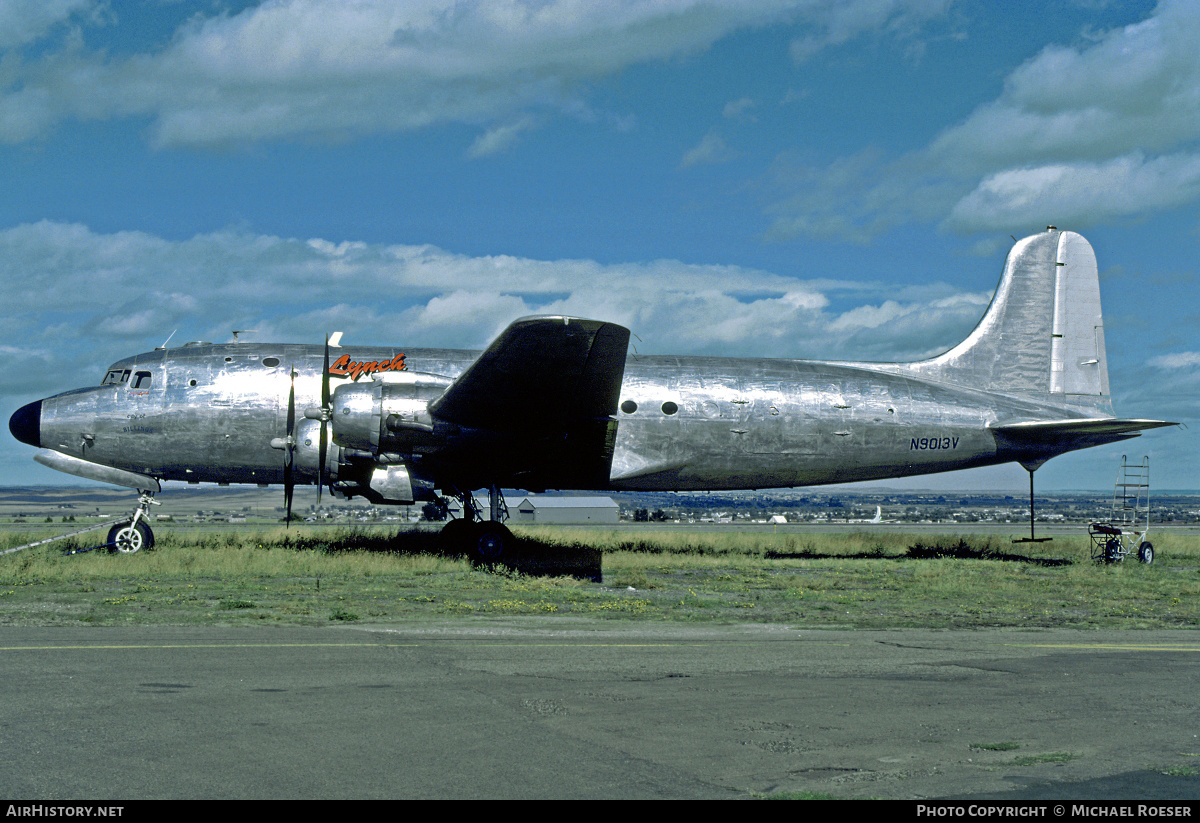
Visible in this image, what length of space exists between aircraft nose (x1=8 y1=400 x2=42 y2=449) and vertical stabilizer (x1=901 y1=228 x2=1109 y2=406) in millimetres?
22143

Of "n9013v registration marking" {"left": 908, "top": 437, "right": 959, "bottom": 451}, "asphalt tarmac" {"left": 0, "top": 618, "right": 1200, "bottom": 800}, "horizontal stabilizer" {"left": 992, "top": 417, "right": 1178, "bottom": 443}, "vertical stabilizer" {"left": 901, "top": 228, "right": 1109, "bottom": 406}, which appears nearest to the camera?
"asphalt tarmac" {"left": 0, "top": 618, "right": 1200, "bottom": 800}

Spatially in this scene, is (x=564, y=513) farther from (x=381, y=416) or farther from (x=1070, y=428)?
(x=381, y=416)

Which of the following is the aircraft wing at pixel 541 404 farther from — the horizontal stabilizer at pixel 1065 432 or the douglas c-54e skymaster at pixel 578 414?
the horizontal stabilizer at pixel 1065 432

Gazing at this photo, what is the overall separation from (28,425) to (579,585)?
539 inches

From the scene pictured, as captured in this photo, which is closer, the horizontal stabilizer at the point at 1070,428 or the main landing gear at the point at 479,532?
the main landing gear at the point at 479,532

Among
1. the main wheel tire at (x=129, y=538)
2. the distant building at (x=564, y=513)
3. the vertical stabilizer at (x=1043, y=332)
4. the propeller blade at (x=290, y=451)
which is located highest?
the vertical stabilizer at (x=1043, y=332)

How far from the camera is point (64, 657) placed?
9.89 metres

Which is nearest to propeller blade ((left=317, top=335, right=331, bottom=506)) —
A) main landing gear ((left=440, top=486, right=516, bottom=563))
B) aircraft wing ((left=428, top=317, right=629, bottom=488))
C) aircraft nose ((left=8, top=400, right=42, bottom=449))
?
aircraft wing ((left=428, top=317, right=629, bottom=488))

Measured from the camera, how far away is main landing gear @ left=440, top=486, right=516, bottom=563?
21.3 meters

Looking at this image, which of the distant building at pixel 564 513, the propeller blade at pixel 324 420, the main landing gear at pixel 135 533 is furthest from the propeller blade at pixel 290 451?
the distant building at pixel 564 513

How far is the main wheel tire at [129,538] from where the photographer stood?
22203mm

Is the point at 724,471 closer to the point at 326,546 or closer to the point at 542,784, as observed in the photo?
the point at 326,546

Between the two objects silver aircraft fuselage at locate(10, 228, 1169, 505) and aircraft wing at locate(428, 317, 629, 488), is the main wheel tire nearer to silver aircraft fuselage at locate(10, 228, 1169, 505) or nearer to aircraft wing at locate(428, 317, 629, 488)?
silver aircraft fuselage at locate(10, 228, 1169, 505)

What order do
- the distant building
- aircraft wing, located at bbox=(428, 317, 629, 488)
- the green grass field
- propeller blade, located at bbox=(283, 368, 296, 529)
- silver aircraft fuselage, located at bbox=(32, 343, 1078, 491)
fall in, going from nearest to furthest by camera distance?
the green grass field < aircraft wing, located at bbox=(428, 317, 629, 488) < propeller blade, located at bbox=(283, 368, 296, 529) < silver aircraft fuselage, located at bbox=(32, 343, 1078, 491) < the distant building
